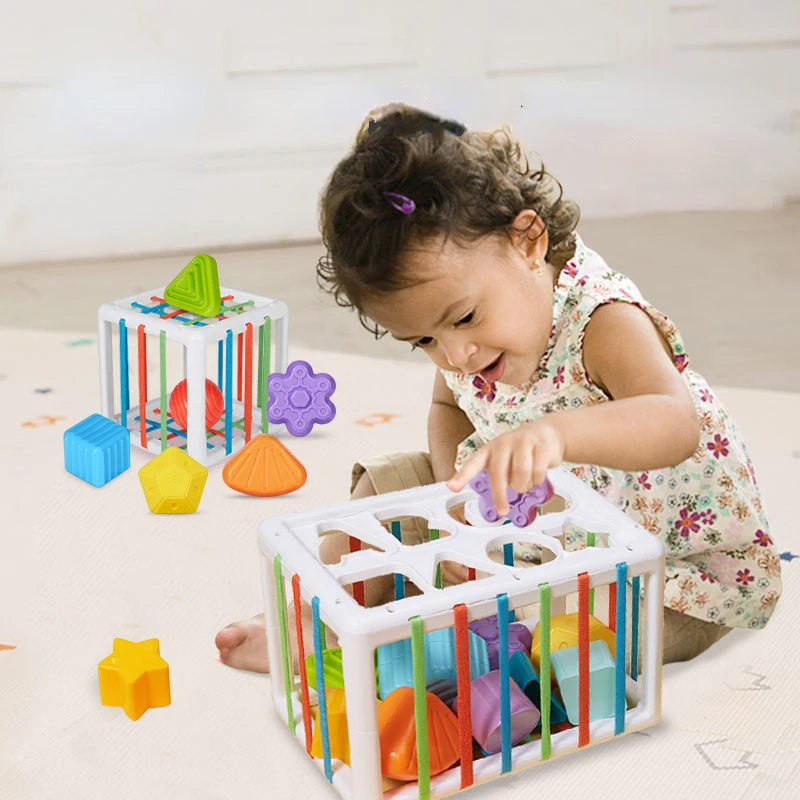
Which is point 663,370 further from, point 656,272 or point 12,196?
point 12,196

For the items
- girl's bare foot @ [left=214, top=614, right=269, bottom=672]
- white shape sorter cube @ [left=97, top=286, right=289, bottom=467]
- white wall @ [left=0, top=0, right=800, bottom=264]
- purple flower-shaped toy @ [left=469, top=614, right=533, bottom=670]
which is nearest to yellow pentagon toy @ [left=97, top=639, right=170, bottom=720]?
girl's bare foot @ [left=214, top=614, right=269, bottom=672]

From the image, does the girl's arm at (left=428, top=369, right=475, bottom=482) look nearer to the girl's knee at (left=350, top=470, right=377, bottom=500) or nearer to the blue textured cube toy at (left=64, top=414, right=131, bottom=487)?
the girl's knee at (left=350, top=470, right=377, bottom=500)

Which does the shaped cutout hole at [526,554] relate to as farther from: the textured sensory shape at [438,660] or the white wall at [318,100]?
the white wall at [318,100]

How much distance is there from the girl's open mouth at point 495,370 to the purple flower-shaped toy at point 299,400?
597 mm

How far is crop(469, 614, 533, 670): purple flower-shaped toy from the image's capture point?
3.45 feet

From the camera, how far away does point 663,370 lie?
1.00 metres

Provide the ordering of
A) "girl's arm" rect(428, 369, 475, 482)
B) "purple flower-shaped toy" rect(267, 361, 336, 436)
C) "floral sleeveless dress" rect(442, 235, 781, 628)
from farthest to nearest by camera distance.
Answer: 1. "purple flower-shaped toy" rect(267, 361, 336, 436)
2. "girl's arm" rect(428, 369, 475, 482)
3. "floral sleeveless dress" rect(442, 235, 781, 628)

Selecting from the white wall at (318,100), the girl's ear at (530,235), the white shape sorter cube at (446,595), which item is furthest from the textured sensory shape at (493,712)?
the white wall at (318,100)

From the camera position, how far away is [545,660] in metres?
0.94

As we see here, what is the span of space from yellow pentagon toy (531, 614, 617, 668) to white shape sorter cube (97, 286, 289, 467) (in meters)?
0.62

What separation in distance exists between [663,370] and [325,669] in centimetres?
36

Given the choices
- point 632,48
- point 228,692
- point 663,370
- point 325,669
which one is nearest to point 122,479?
point 228,692

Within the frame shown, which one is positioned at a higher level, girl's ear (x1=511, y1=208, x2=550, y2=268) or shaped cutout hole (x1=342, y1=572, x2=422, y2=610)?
girl's ear (x1=511, y1=208, x2=550, y2=268)

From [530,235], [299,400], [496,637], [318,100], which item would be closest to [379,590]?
[496,637]
